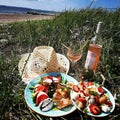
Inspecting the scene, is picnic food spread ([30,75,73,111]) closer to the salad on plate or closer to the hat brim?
the salad on plate

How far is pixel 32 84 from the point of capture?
7.25 ft

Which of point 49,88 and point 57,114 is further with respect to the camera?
point 49,88

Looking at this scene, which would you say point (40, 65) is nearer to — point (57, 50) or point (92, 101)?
point (57, 50)

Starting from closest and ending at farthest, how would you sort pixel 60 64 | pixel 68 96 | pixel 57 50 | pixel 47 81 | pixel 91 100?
pixel 91 100
pixel 68 96
pixel 47 81
pixel 60 64
pixel 57 50

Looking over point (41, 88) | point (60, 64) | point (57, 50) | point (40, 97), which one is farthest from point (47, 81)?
point (57, 50)

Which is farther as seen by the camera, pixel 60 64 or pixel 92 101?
pixel 60 64

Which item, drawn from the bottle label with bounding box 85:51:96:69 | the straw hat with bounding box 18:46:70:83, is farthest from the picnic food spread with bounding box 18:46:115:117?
the bottle label with bounding box 85:51:96:69

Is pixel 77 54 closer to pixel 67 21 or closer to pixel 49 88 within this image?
pixel 49 88

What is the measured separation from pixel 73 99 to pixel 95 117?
0.70 ft

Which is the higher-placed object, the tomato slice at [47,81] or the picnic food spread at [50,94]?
the tomato slice at [47,81]

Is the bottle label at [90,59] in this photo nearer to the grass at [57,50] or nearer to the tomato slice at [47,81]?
the grass at [57,50]

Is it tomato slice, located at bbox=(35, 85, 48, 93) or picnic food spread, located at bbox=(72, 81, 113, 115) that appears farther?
tomato slice, located at bbox=(35, 85, 48, 93)

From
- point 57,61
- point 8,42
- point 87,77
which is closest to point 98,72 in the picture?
point 87,77

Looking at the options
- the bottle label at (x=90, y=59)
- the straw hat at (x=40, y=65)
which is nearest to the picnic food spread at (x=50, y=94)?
the straw hat at (x=40, y=65)
